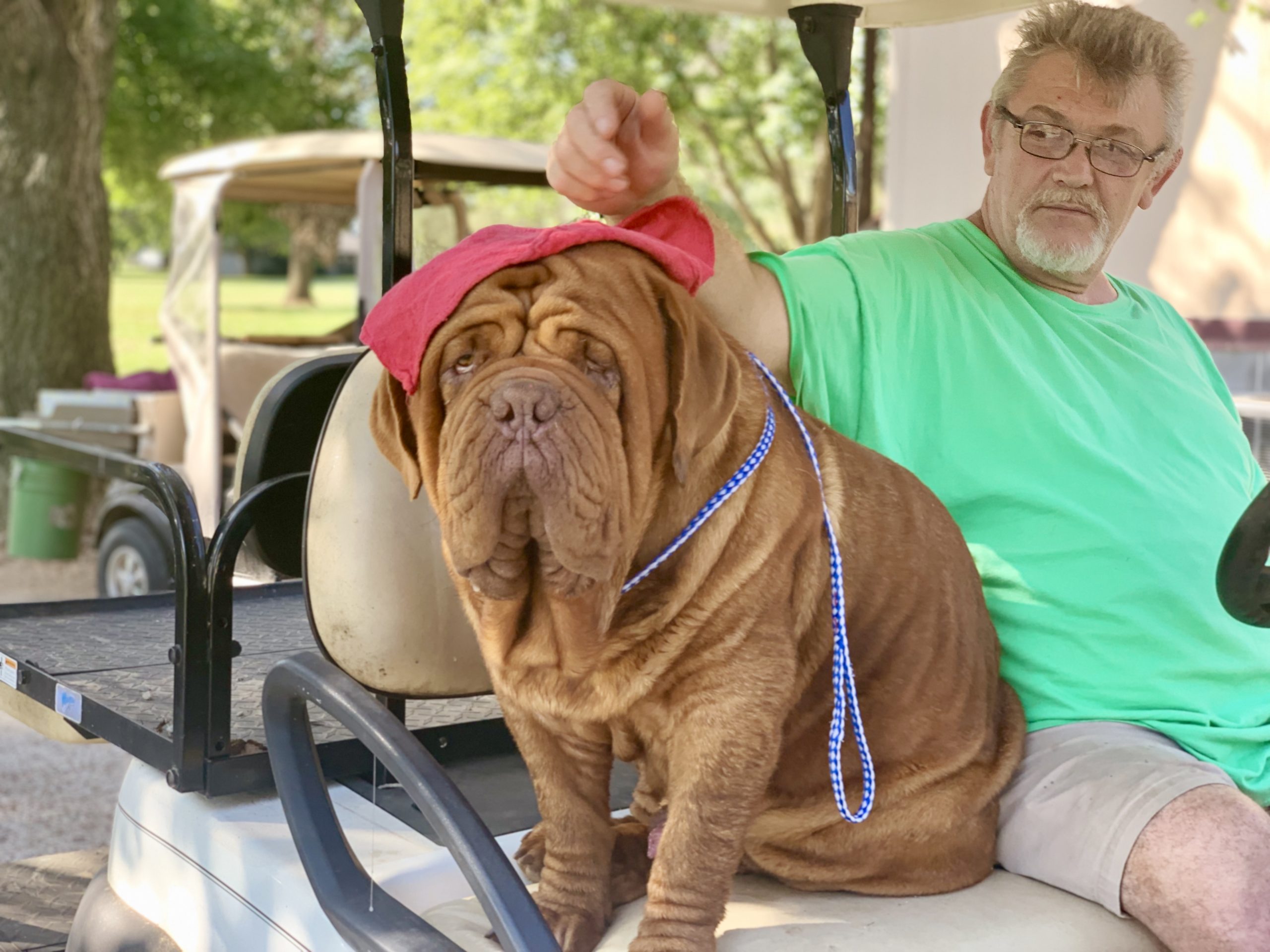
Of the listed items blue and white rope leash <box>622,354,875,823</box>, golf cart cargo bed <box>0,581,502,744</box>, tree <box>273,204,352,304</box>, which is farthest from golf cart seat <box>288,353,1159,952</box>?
tree <box>273,204,352,304</box>

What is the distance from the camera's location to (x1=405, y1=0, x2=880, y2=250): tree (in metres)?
14.4

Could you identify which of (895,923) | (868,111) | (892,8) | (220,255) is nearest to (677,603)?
(895,923)

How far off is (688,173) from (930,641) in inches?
764

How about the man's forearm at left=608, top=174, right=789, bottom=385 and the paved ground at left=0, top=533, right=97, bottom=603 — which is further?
the paved ground at left=0, top=533, right=97, bottom=603

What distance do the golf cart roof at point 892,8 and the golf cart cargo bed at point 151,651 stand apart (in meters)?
1.39

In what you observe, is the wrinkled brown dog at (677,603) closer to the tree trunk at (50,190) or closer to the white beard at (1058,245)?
the white beard at (1058,245)

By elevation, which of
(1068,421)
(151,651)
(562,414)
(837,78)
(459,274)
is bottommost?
(151,651)

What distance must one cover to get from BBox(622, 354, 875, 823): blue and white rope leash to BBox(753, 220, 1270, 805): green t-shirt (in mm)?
322

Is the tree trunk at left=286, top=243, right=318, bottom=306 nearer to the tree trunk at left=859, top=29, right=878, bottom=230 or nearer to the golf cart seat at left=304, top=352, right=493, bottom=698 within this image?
the tree trunk at left=859, top=29, right=878, bottom=230

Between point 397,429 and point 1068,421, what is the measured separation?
1036 millimetres

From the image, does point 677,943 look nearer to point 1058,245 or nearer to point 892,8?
point 1058,245

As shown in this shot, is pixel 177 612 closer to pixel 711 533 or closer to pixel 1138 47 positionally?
pixel 711 533

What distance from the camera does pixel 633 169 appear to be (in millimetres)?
1656

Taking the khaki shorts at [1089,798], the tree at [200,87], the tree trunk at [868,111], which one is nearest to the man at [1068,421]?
the khaki shorts at [1089,798]
